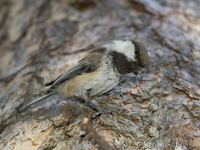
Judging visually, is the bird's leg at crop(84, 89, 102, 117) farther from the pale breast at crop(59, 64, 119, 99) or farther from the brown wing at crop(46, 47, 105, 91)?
the brown wing at crop(46, 47, 105, 91)

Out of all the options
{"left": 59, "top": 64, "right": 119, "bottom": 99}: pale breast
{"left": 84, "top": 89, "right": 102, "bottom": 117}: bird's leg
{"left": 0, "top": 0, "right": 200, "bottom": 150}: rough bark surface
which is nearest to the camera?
{"left": 0, "top": 0, "right": 200, "bottom": 150}: rough bark surface

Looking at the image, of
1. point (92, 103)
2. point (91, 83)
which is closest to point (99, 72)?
point (91, 83)

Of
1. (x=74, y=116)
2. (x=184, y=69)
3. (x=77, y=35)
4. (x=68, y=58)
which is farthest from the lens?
(x=77, y=35)

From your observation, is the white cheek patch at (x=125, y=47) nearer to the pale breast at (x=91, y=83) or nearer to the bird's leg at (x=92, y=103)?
the pale breast at (x=91, y=83)

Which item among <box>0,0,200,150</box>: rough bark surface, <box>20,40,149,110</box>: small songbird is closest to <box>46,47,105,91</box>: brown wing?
<box>20,40,149,110</box>: small songbird

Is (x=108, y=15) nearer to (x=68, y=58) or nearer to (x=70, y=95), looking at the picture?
(x=68, y=58)


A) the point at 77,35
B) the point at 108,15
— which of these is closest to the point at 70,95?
the point at 77,35

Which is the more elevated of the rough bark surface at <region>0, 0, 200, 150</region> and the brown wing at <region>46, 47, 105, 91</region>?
the brown wing at <region>46, 47, 105, 91</region>
